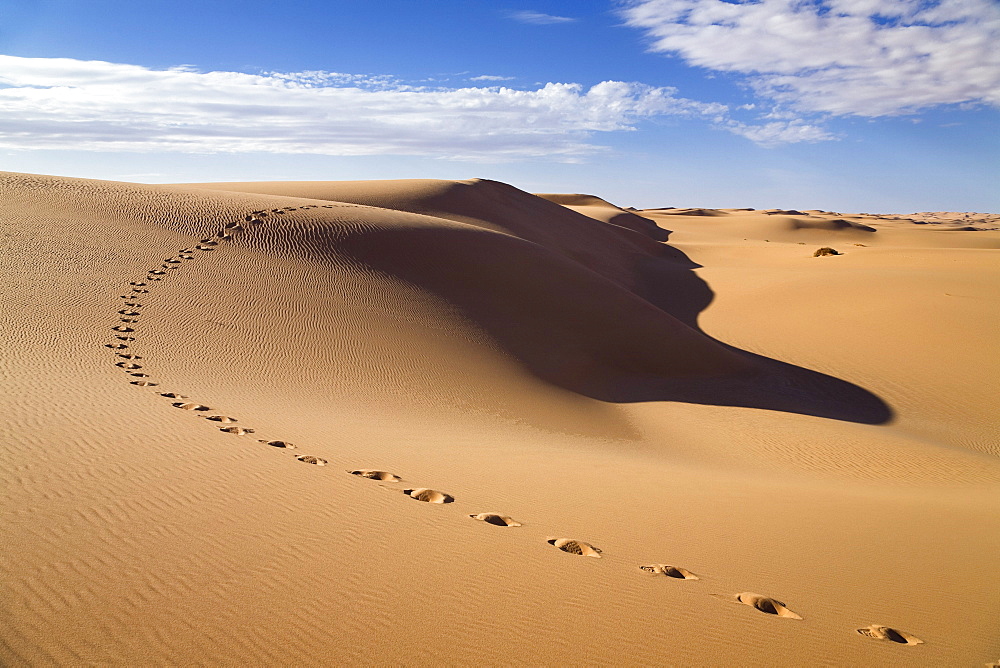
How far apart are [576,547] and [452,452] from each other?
3.03 m

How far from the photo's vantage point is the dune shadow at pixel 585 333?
14.3m

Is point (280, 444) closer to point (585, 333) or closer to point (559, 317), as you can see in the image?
point (585, 333)

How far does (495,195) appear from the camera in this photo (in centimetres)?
4034

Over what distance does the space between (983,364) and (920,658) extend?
588 inches

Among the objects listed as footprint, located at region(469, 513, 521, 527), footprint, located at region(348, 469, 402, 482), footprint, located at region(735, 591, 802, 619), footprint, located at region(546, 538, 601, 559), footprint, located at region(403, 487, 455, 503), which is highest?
footprint, located at region(735, 591, 802, 619)

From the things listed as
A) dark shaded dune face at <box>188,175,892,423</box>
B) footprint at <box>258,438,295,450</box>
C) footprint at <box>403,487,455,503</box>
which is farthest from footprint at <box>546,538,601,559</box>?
dark shaded dune face at <box>188,175,892,423</box>

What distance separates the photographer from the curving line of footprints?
13.8ft

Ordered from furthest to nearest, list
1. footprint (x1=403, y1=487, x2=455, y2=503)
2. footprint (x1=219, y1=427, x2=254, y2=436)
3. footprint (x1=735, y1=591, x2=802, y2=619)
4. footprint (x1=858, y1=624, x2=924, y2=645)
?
1. footprint (x1=219, y1=427, x2=254, y2=436)
2. footprint (x1=403, y1=487, x2=455, y2=503)
3. footprint (x1=735, y1=591, x2=802, y2=619)
4. footprint (x1=858, y1=624, x2=924, y2=645)

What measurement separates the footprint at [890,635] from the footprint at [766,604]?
37 centimetres

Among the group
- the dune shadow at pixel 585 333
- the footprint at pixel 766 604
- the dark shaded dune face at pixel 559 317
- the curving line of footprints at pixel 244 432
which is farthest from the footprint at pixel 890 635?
the dark shaded dune face at pixel 559 317

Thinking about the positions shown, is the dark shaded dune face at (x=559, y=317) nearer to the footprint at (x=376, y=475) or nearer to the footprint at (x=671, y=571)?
the footprint at (x=376, y=475)

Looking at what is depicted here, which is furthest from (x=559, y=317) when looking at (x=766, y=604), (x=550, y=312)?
(x=766, y=604)

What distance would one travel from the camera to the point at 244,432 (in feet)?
24.0

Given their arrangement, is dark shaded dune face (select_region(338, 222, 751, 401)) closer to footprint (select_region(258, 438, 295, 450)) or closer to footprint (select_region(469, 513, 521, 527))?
footprint (select_region(258, 438, 295, 450))
